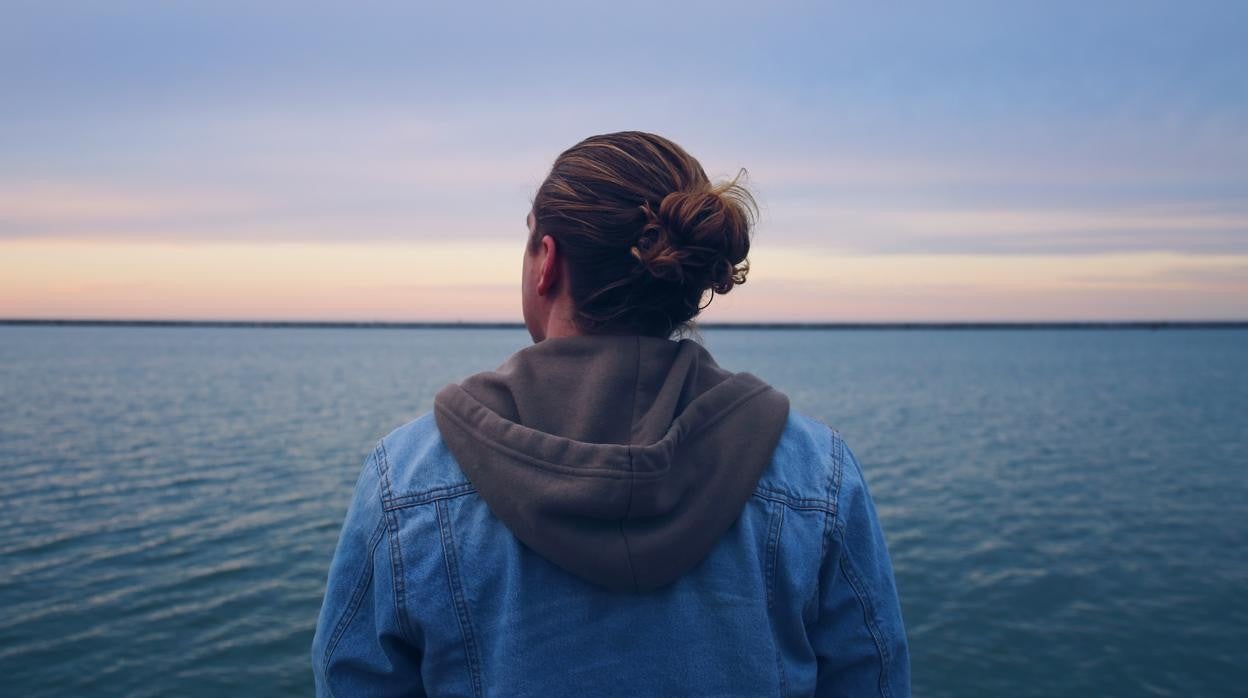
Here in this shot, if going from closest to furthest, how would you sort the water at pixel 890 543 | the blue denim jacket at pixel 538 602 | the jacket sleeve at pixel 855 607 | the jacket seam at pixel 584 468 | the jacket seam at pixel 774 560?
1. the jacket seam at pixel 584 468
2. the blue denim jacket at pixel 538 602
3. the jacket seam at pixel 774 560
4. the jacket sleeve at pixel 855 607
5. the water at pixel 890 543

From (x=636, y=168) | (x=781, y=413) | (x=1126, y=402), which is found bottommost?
(x=1126, y=402)

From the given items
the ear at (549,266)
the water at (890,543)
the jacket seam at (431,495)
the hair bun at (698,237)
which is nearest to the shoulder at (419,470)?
the jacket seam at (431,495)

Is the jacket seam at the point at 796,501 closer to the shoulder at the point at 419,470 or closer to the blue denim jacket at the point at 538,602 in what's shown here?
the blue denim jacket at the point at 538,602

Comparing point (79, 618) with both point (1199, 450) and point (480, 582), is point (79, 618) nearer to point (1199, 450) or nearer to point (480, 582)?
point (480, 582)

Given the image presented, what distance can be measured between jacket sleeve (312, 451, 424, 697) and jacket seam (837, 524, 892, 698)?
86 cm

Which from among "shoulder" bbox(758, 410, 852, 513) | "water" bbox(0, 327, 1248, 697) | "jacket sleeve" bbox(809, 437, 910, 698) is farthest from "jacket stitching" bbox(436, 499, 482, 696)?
"water" bbox(0, 327, 1248, 697)

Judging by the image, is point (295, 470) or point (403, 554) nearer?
point (403, 554)

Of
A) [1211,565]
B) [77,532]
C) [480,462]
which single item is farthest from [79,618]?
[1211,565]

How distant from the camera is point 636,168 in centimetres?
164

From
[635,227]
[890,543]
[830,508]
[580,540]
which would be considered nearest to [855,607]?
[830,508]

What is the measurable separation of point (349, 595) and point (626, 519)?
56 cm

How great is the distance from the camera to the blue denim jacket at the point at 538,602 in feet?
5.20

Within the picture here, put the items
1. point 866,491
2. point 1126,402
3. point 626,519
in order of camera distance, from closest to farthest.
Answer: point 626,519 < point 866,491 < point 1126,402

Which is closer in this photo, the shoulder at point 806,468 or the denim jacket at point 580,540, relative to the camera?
the denim jacket at point 580,540
